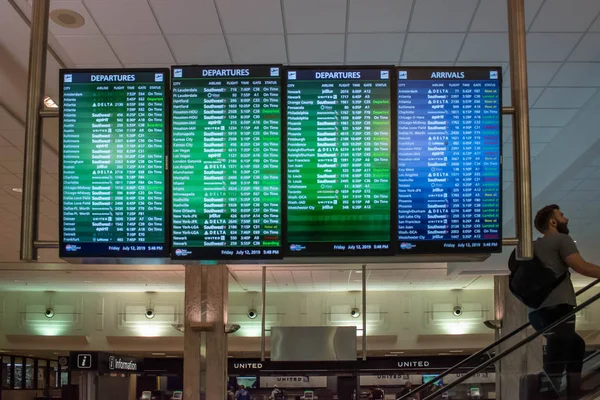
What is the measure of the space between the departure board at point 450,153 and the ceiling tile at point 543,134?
14.0 ft

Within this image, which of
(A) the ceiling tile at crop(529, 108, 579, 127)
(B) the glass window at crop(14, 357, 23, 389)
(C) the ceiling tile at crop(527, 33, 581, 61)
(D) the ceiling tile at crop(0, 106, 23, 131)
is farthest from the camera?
(B) the glass window at crop(14, 357, 23, 389)

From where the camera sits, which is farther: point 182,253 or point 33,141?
point 182,253

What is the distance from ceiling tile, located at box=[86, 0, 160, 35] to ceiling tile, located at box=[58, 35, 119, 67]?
0.71 ft

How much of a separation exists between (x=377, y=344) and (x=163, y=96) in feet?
56.4

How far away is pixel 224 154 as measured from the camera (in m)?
3.51

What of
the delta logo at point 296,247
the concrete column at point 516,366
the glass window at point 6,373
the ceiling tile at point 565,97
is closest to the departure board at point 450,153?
the delta logo at point 296,247

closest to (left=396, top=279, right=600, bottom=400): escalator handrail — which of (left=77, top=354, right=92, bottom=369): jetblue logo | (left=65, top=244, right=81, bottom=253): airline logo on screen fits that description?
(left=65, top=244, right=81, bottom=253): airline logo on screen

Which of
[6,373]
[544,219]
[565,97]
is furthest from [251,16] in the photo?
[6,373]

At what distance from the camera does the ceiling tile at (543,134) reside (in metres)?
7.49

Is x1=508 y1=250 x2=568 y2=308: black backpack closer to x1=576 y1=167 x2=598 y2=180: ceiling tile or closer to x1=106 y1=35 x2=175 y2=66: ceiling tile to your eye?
x1=106 y1=35 x2=175 y2=66: ceiling tile

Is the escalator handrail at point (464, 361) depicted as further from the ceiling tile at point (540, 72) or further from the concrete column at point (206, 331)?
the concrete column at point (206, 331)

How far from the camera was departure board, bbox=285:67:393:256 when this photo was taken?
334 cm

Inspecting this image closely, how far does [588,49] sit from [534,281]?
2.56 metres

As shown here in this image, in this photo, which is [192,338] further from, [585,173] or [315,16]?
[315,16]
